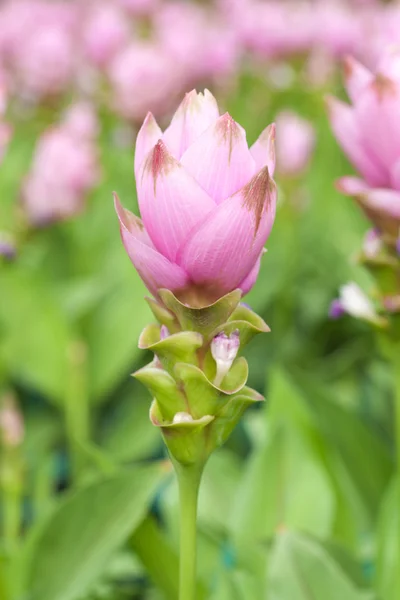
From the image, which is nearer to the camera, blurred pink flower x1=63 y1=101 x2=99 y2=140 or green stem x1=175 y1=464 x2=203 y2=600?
green stem x1=175 y1=464 x2=203 y2=600

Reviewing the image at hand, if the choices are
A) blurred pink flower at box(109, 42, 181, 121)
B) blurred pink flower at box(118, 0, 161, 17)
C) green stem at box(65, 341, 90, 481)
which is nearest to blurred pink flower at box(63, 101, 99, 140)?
blurred pink flower at box(109, 42, 181, 121)

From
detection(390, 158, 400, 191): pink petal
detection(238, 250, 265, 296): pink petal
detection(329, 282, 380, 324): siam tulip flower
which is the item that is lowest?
detection(329, 282, 380, 324): siam tulip flower

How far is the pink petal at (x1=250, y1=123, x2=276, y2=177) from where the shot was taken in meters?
0.45

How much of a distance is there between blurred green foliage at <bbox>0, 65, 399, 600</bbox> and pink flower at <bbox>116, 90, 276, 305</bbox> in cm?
27

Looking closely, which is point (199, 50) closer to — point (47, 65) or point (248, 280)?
point (47, 65)

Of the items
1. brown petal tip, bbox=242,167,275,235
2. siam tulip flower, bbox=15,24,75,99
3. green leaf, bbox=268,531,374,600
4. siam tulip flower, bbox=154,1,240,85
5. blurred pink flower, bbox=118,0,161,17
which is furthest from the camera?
blurred pink flower, bbox=118,0,161,17

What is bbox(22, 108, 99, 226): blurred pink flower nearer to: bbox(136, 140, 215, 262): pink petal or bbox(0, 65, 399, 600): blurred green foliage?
bbox(0, 65, 399, 600): blurred green foliage

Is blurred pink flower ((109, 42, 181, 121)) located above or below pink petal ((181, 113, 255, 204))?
below

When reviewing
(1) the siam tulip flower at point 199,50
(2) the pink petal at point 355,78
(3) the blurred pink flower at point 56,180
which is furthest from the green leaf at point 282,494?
(1) the siam tulip flower at point 199,50

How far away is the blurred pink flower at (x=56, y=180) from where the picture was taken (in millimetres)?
1404

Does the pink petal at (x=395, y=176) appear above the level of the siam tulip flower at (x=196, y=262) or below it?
below

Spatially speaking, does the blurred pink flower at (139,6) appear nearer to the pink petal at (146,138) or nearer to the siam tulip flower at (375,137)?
the siam tulip flower at (375,137)

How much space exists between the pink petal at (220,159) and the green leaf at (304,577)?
30 cm

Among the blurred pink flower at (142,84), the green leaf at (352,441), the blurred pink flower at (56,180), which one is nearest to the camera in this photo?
the green leaf at (352,441)
